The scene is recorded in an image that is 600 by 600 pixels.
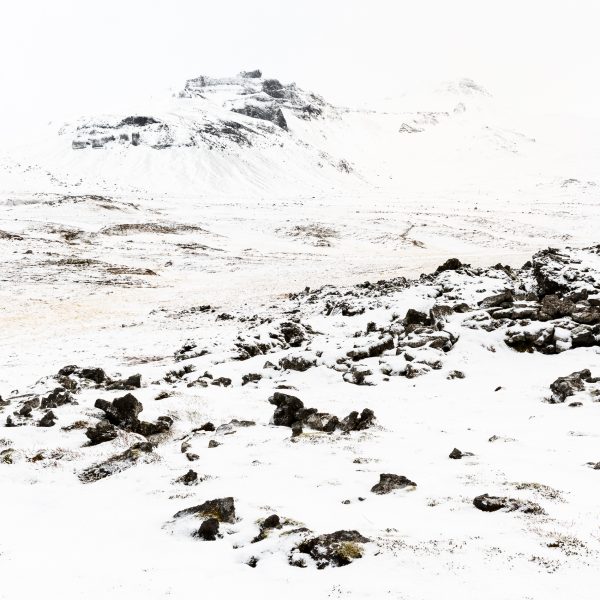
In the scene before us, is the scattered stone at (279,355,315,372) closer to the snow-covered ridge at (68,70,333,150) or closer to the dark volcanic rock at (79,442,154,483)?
the dark volcanic rock at (79,442,154,483)

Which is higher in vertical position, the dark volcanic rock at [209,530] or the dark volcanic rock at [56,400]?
the dark volcanic rock at [209,530]

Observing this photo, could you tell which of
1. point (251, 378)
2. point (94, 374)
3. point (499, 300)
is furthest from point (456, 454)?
point (499, 300)

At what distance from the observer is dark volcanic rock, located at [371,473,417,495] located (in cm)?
838

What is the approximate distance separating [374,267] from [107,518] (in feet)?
134

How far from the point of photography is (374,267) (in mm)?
47031

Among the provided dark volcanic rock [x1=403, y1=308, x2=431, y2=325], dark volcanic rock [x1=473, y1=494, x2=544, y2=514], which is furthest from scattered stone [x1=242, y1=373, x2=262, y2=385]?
dark volcanic rock [x1=473, y1=494, x2=544, y2=514]

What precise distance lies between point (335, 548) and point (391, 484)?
2473 millimetres

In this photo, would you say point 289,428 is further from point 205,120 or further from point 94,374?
point 205,120

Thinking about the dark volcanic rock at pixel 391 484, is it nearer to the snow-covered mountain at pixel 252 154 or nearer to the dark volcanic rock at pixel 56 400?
the dark volcanic rock at pixel 56 400

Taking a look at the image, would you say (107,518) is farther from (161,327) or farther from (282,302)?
(282,302)

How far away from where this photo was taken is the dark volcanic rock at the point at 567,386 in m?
13.4

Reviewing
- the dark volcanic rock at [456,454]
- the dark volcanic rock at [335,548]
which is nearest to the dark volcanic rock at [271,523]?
the dark volcanic rock at [335,548]

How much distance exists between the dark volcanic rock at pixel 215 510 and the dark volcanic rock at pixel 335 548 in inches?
55.2

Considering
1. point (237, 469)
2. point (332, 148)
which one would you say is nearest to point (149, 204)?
point (237, 469)
